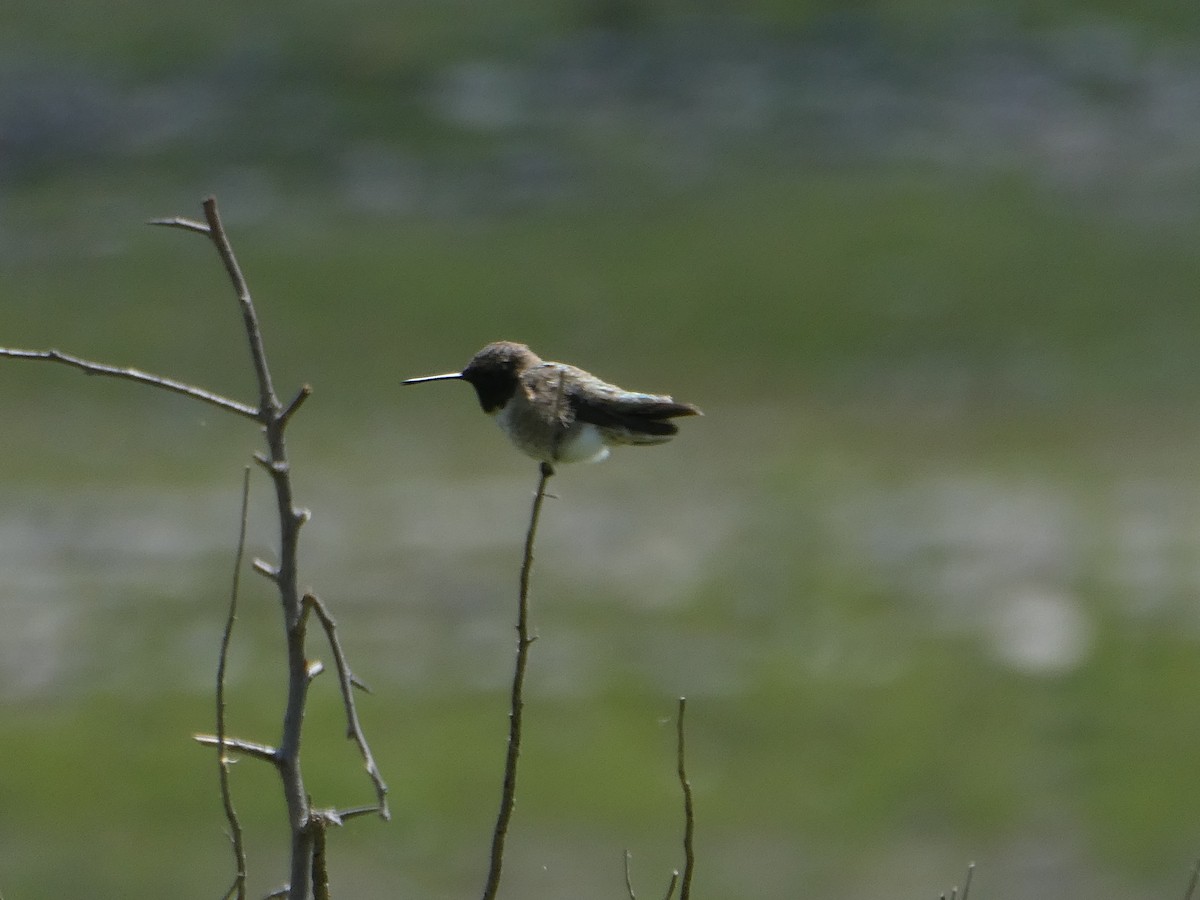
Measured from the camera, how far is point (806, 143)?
39031mm

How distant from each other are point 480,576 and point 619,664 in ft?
9.83

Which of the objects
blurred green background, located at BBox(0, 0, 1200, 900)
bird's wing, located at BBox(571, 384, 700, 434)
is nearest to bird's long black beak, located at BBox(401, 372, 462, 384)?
bird's wing, located at BBox(571, 384, 700, 434)

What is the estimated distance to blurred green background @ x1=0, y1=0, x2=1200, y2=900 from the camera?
1692 centimetres

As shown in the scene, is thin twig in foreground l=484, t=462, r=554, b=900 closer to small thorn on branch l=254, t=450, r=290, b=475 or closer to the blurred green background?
small thorn on branch l=254, t=450, r=290, b=475

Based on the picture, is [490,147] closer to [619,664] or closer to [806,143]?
[806,143]

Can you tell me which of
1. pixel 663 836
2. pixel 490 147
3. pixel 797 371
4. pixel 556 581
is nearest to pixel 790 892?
pixel 663 836

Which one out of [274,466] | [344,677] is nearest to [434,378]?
[274,466]

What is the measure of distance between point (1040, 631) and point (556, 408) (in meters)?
17.0

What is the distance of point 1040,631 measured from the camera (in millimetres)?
20125

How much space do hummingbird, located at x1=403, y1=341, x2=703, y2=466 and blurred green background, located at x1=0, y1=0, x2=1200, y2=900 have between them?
263 inches

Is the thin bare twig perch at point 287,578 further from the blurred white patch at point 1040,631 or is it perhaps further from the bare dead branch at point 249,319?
the blurred white patch at point 1040,631

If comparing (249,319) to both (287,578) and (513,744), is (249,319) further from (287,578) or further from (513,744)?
(513,744)

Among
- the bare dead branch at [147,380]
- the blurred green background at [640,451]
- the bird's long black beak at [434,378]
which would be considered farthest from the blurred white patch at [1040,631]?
the bare dead branch at [147,380]

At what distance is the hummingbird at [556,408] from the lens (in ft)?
13.1
